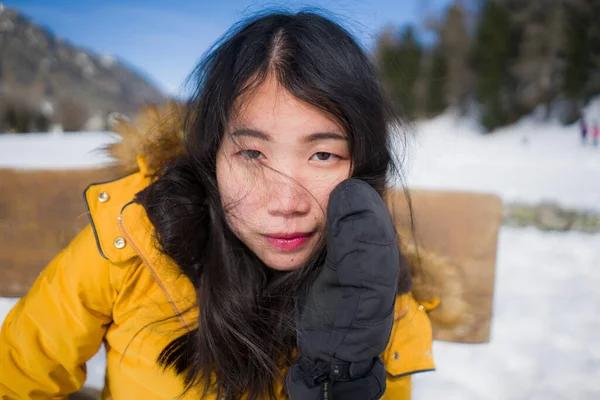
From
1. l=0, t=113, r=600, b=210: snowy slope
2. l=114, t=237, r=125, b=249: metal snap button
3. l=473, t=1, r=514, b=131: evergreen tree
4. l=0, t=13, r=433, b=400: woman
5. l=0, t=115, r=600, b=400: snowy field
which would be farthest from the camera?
l=473, t=1, r=514, b=131: evergreen tree

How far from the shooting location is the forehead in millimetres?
761

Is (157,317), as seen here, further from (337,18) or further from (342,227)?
(337,18)

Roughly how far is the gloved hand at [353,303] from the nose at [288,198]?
0.09 meters

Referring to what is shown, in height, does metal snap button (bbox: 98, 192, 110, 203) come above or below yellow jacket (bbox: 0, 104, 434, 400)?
above

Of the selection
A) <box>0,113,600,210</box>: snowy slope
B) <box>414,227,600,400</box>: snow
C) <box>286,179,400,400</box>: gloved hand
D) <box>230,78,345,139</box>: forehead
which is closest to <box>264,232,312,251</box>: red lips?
<box>286,179,400,400</box>: gloved hand

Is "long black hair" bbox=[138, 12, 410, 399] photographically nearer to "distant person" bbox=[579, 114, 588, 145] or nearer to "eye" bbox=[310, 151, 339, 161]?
"eye" bbox=[310, 151, 339, 161]

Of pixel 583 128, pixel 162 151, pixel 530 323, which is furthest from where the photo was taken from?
pixel 583 128

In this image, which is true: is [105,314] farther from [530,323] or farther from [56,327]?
[530,323]

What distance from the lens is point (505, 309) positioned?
2029mm

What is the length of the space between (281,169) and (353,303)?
286 mm

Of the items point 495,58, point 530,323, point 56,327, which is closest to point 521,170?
point 530,323

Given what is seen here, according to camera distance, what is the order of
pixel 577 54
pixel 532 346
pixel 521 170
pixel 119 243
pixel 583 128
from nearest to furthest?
pixel 119 243 < pixel 532 346 < pixel 521 170 < pixel 583 128 < pixel 577 54

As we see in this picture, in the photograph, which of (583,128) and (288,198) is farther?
(583,128)

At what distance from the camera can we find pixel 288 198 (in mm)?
792
